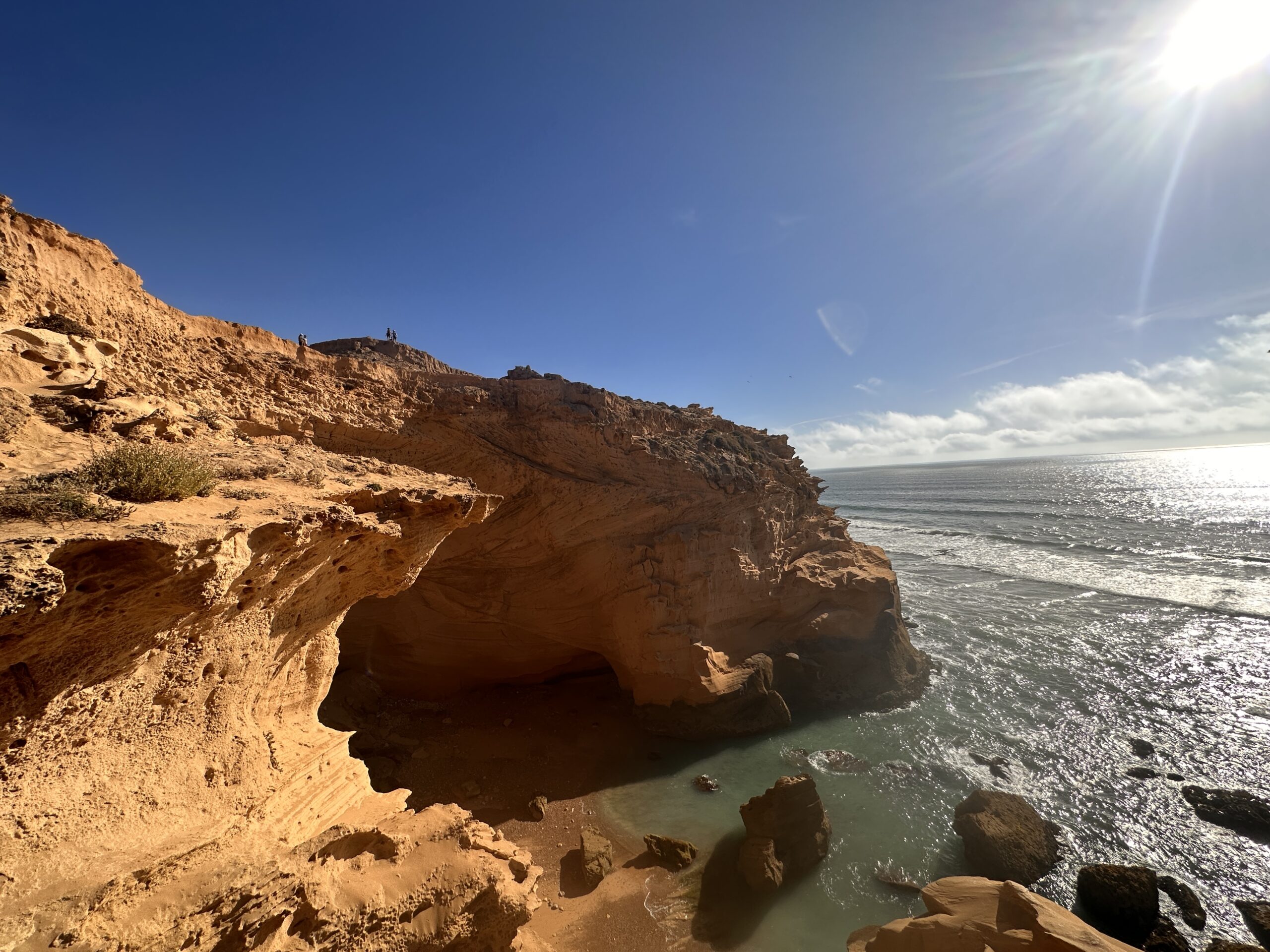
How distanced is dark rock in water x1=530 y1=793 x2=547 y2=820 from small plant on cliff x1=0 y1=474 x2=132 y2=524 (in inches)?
343

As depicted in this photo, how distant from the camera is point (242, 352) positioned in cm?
724

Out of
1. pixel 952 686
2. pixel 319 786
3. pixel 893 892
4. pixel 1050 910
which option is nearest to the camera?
pixel 319 786

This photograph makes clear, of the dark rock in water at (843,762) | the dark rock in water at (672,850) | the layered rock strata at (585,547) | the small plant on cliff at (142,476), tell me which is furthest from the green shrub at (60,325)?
the dark rock in water at (843,762)

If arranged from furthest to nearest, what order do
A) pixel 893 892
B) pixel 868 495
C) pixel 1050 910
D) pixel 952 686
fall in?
pixel 868 495 < pixel 952 686 < pixel 893 892 < pixel 1050 910

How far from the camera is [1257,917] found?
24.6ft

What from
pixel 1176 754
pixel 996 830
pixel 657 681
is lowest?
pixel 1176 754

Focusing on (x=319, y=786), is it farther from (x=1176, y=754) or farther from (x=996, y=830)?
(x=1176, y=754)

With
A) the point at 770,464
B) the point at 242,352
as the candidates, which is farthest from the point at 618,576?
the point at 242,352

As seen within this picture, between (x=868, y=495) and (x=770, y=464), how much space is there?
6969cm

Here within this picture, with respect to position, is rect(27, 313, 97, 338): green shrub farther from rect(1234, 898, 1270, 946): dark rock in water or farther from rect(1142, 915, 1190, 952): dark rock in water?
rect(1234, 898, 1270, 946): dark rock in water

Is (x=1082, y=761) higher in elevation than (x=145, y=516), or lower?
lower

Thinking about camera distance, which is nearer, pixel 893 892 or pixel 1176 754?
pixel 893 892

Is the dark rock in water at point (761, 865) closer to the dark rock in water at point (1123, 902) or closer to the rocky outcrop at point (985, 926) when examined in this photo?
the rocky outcrop at point (985, 926)

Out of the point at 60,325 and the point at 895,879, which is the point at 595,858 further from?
the point at 60,325
